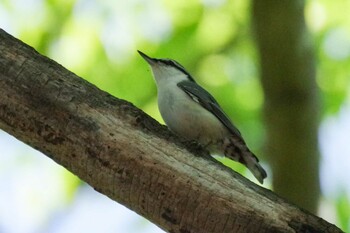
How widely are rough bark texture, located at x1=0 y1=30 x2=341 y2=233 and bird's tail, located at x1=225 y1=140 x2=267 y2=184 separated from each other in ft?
4.38

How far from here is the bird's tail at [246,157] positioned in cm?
488

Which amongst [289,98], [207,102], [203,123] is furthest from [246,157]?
[289,98]

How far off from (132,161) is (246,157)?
1708mm

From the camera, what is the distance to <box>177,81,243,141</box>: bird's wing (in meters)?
5.04

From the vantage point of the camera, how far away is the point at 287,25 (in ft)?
15.0

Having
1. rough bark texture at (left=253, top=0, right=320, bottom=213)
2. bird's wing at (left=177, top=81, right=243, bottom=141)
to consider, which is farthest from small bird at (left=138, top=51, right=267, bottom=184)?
rough bark texture at (left=253, top=0, right=320, bottom=213)

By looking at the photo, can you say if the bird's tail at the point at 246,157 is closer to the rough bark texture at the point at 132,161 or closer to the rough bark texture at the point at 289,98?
the rough bark texture at the point at 289,98

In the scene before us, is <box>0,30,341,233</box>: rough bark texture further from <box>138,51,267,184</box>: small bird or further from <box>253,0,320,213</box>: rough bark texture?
<box>138,51,267,184</box>: small bird

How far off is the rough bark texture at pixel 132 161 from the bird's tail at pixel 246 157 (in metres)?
1.34

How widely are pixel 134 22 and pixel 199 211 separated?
3.91 m

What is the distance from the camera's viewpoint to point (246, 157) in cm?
501

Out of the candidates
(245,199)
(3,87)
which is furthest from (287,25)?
(3,87)

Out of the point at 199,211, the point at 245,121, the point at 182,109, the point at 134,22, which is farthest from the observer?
the point at 134,22

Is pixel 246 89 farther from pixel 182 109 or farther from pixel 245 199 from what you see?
pixel 245 199
